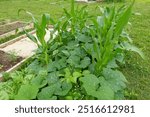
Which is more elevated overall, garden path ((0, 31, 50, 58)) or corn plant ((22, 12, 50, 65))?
corn plant ((22, 12, 50, 65))

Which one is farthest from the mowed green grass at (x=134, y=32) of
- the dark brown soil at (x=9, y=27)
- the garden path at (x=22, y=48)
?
the garden path at (x=22, y=48)

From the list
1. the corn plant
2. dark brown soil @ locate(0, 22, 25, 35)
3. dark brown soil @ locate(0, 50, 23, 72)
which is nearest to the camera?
the corn plant

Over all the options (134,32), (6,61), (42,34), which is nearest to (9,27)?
(6,61)

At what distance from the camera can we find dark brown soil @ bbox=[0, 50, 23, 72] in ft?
15.9

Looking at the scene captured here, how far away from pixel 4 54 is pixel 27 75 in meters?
1.51

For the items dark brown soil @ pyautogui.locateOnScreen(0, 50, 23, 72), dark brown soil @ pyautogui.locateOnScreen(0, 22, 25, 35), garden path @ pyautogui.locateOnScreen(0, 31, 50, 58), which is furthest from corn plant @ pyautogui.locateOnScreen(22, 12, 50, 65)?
dark brown soil @ pyautogui.locateOnScreen(0, 22, 25, 35)

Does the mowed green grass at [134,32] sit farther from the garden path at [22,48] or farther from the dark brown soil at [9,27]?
the garden path at [22,48]

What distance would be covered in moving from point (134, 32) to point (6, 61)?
111 inches

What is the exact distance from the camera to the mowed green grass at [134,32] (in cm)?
446

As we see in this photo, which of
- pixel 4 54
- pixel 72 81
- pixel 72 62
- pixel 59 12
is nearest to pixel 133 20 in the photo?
pixel 59 12

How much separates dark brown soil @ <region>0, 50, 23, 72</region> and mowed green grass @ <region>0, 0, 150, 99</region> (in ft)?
3.33

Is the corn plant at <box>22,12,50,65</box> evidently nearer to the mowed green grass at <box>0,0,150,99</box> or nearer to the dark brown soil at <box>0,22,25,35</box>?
the mowed green grass at <box>0,0,150,99</box>

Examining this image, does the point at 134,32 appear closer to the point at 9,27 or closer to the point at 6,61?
the point at 9,27

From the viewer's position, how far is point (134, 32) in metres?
6.82
